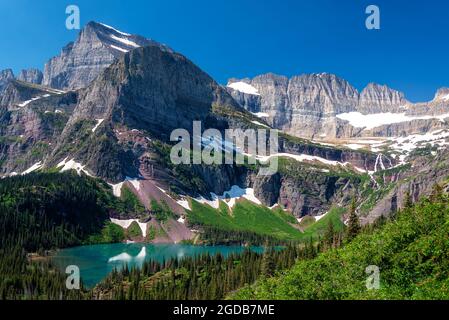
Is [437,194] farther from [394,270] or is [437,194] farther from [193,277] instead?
[193,277]

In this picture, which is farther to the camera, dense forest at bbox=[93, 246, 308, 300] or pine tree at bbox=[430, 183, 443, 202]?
dense forest at bbox=[93, 246, 308, 300]

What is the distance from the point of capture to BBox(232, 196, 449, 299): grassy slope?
157 feet

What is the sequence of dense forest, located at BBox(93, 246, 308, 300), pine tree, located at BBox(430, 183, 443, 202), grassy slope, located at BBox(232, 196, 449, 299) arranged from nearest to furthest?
grassy slope, located at BBox(232, 196, 449, 299), pine tree, located at BBox(430, 183, 443, 202), dense forest, located at BBox(93, 246, 308, 300)

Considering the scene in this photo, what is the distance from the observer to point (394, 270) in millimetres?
53094

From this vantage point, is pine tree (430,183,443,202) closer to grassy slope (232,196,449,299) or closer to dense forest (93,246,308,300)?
grassy slope (232,196,449,299)

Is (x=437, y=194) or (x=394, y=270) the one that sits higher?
(x=437, y=194)

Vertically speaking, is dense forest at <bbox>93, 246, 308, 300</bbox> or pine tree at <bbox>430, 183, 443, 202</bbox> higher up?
pine tree at <bbox>430, 183, 443, 202</bbox>

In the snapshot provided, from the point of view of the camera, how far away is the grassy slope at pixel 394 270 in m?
48.0

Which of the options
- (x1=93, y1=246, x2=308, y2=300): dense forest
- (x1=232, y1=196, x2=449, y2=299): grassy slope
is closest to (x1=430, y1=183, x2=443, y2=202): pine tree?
(x1=232, y1=196, x2=449, y2=299): grassy slope

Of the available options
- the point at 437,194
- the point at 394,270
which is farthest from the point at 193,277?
the point at 394,270

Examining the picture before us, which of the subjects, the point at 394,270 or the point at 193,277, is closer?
the point at 394,270
